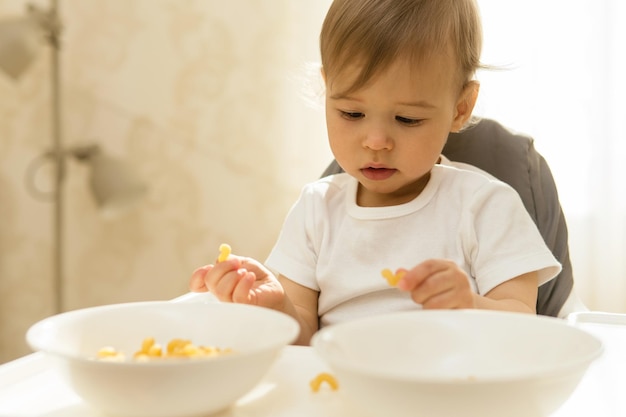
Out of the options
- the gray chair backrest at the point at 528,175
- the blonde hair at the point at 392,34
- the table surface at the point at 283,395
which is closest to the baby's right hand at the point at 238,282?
the table surface at the point at 283,395

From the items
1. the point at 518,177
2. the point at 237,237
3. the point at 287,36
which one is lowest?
the point at 237,237

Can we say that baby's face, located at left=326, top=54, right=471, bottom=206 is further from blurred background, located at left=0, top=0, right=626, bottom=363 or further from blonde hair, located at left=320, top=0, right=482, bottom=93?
blurred background, located at left=0, top=0, right=626, bottom=363

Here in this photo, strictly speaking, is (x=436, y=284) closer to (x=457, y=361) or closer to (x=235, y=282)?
(x=457, y=361)

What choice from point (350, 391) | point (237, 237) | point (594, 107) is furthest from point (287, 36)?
point (350, 391)

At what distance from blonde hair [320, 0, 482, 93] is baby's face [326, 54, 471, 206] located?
0.02 metres

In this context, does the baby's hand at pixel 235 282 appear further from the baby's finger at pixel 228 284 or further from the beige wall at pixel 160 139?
the beige wall at pixel 160 139

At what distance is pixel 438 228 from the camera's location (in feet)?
3.66

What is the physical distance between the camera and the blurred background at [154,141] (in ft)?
8.86

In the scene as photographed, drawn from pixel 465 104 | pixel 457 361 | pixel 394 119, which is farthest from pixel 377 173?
pixel 457 361

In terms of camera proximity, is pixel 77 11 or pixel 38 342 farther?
pixel 77 11

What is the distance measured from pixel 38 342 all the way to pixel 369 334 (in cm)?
27

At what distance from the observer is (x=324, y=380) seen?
2.15 ft

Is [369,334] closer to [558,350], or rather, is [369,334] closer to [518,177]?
[558,350]

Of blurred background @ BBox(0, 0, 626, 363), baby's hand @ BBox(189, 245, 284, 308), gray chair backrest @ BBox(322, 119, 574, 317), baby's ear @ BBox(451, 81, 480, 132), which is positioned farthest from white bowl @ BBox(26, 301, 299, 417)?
blurred background @ BBox(0, 0, 626, 363)
